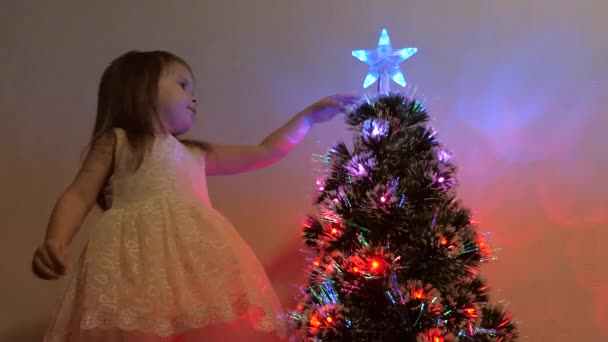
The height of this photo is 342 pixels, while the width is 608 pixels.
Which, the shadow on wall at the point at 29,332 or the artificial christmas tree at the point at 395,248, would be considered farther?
the shadow on wall at the point at 29,332

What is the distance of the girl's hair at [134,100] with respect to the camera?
1.03 meters

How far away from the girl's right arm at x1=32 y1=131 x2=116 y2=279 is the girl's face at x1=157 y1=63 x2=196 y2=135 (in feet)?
0.33

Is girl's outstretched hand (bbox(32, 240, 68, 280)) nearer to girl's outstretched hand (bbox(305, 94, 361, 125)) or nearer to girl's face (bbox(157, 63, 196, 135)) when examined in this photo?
girl's face (bbox(157, 63, 196, 135))

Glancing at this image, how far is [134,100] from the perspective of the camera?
1.04m

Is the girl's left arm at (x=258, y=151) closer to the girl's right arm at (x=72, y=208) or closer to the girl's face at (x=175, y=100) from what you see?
the girl's face at (x=175, y=100)

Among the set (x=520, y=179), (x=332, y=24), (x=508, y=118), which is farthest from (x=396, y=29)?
(x=520, y=179)

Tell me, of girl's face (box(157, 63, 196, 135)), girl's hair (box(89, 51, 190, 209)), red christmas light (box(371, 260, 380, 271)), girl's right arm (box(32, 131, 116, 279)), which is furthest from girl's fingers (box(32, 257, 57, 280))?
red christmas light (box(371, 260, 380, 271))

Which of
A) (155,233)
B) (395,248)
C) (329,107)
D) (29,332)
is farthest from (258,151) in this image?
(29,332)

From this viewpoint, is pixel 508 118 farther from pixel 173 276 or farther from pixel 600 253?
pixel 173 276

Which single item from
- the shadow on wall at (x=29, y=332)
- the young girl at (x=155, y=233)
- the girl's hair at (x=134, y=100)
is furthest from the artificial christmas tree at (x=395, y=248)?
the shadow on wall at (x=29, y=332)

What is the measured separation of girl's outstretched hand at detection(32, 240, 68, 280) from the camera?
2.73 feet

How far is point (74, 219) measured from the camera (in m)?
0.92

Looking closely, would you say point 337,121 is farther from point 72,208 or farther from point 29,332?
point 29,332

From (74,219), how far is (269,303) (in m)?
0.33
